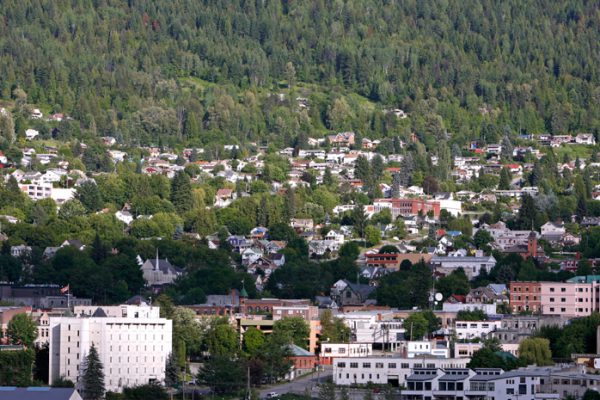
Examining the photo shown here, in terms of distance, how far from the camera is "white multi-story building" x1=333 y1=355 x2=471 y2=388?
10862 cm

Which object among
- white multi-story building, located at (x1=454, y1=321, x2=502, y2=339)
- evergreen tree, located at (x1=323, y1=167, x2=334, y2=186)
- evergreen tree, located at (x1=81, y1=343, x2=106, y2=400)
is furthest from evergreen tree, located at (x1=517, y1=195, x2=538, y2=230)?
evergreen tree, located at (x1=81, y1=343, x2=106, y2=400)

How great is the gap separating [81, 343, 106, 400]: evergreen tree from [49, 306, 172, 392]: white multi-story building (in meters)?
1.17

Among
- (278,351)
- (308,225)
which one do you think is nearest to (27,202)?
(308,225)

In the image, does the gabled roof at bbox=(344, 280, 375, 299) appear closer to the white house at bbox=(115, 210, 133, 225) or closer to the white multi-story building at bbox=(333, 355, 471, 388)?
the white house at bbox=(115, 210, 133, 225)

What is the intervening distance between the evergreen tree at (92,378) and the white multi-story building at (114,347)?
117 cm

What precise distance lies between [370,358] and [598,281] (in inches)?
1296

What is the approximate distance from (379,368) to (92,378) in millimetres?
15461

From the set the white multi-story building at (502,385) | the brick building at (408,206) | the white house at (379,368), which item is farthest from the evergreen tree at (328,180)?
the white multi-story building at (502,385)

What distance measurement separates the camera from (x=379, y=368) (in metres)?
110

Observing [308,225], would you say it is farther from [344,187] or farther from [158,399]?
[158,399]

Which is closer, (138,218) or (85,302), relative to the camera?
(85,302)

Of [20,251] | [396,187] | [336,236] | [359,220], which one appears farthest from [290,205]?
[20,251]

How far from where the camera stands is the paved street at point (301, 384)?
105562 millimetres

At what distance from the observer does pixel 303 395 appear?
102375 millimetres
